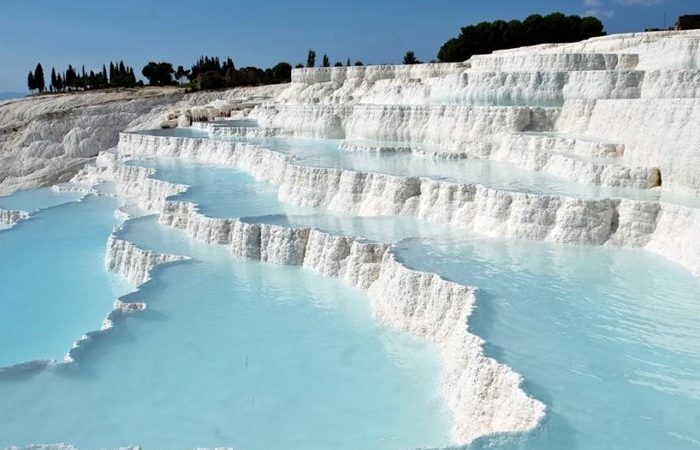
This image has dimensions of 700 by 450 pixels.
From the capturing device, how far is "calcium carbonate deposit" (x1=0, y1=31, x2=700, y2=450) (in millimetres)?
5867

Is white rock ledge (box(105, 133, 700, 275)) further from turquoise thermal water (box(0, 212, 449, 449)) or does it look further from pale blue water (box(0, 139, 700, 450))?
turquoise thermal water (box(0, 212, 449, 449))

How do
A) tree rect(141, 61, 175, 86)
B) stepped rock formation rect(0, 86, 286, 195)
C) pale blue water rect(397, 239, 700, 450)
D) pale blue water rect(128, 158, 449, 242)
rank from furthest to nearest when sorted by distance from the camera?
tree rect(141, 61, 175, 86), stepped rock formation rect(0, 86, 286, 195), pale blue water rect(128, 158, 449, 242), pale blue water rect(397, 239, 700, 450)

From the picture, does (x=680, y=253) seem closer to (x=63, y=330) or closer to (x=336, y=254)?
(x=336, y=254)

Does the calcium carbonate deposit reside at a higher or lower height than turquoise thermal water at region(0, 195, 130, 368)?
higher

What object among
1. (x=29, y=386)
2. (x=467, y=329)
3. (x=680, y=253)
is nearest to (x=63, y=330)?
(x=29, y=386)

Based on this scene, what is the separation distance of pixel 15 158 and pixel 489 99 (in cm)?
1940

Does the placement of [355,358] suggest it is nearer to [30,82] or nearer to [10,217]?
[10,217]

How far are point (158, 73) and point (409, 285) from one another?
152ft

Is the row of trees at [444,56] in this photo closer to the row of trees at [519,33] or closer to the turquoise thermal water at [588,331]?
the row of trees at [519,33]

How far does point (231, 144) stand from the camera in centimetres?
1850

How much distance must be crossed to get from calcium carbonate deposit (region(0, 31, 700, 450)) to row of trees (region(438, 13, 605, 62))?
15187mm

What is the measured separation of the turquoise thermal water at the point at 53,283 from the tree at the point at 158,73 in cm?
3613

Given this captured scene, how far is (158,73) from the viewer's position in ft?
167

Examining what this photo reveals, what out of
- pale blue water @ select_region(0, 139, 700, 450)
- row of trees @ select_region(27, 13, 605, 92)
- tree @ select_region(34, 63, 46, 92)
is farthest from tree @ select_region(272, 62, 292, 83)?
pale blue water @ select_region(0, 139, 700, 450)
